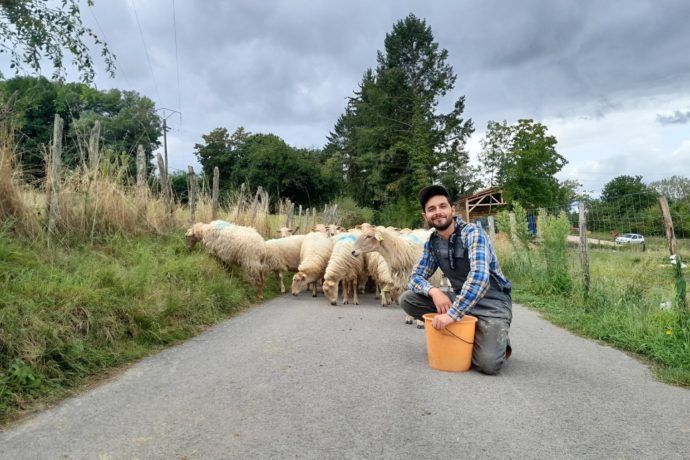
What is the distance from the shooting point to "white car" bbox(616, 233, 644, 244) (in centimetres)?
791

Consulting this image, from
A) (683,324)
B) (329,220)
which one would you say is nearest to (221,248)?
(683,324)

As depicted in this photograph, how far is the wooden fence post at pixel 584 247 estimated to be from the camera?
836 cm

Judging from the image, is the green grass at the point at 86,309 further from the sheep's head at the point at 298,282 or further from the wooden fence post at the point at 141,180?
the sheep's head at the point at 298,282

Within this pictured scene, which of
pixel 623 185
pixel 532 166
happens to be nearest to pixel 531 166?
pixel 532 166

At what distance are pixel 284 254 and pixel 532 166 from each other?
98.7 ft

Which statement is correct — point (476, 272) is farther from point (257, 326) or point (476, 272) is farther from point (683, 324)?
point (257, 326)

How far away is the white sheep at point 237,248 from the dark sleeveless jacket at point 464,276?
507cm

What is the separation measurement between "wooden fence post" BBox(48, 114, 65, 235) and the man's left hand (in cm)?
601

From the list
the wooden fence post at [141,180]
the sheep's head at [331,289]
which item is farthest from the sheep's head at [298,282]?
the wooden fence post at [141,180]

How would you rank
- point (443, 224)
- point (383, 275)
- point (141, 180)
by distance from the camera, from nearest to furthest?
1. point (443, 224)
2. point (383, 275)
3. point (141, 180)

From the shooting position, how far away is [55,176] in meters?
7.29

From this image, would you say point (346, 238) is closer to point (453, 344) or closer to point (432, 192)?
point (432, 192)

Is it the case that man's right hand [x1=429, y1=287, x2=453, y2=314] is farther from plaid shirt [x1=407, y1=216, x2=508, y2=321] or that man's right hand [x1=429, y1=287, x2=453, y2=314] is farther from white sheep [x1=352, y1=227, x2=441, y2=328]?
Answer: white sheep [x1=352, y1=227, x2=441, y2=328]

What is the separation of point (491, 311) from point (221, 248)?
6.05 metres
